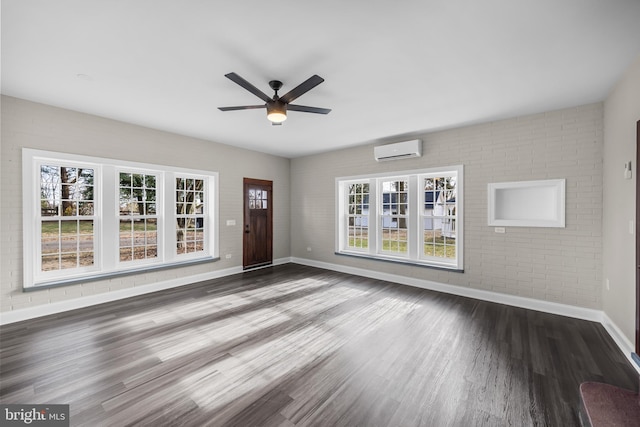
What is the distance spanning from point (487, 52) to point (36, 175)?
219 inches

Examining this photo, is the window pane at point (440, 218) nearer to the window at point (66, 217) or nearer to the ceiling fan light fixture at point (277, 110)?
the ceiling fan light fixture at point (277, 110)

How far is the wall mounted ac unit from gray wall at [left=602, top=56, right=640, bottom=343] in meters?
2.35

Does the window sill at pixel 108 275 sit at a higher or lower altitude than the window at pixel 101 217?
lower

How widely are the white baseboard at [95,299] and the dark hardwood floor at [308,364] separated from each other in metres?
0.17

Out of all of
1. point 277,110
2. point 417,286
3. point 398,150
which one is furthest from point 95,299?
point 398,150

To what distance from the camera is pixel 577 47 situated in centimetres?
226

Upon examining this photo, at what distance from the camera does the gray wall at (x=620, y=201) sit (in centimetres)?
252

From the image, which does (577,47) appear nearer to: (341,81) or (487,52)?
(487,52)

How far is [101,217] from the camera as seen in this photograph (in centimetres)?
402

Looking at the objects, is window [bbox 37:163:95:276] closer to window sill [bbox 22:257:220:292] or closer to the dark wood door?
window sill [bbox 22:257:220:292]

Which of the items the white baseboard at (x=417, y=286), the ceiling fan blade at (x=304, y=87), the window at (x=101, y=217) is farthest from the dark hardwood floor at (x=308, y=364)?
the ceiling fan blade at (x=304, y=87)

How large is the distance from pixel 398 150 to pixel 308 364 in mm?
3961

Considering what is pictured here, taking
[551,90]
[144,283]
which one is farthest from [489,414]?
[144,283]

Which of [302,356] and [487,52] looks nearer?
[487,52]
